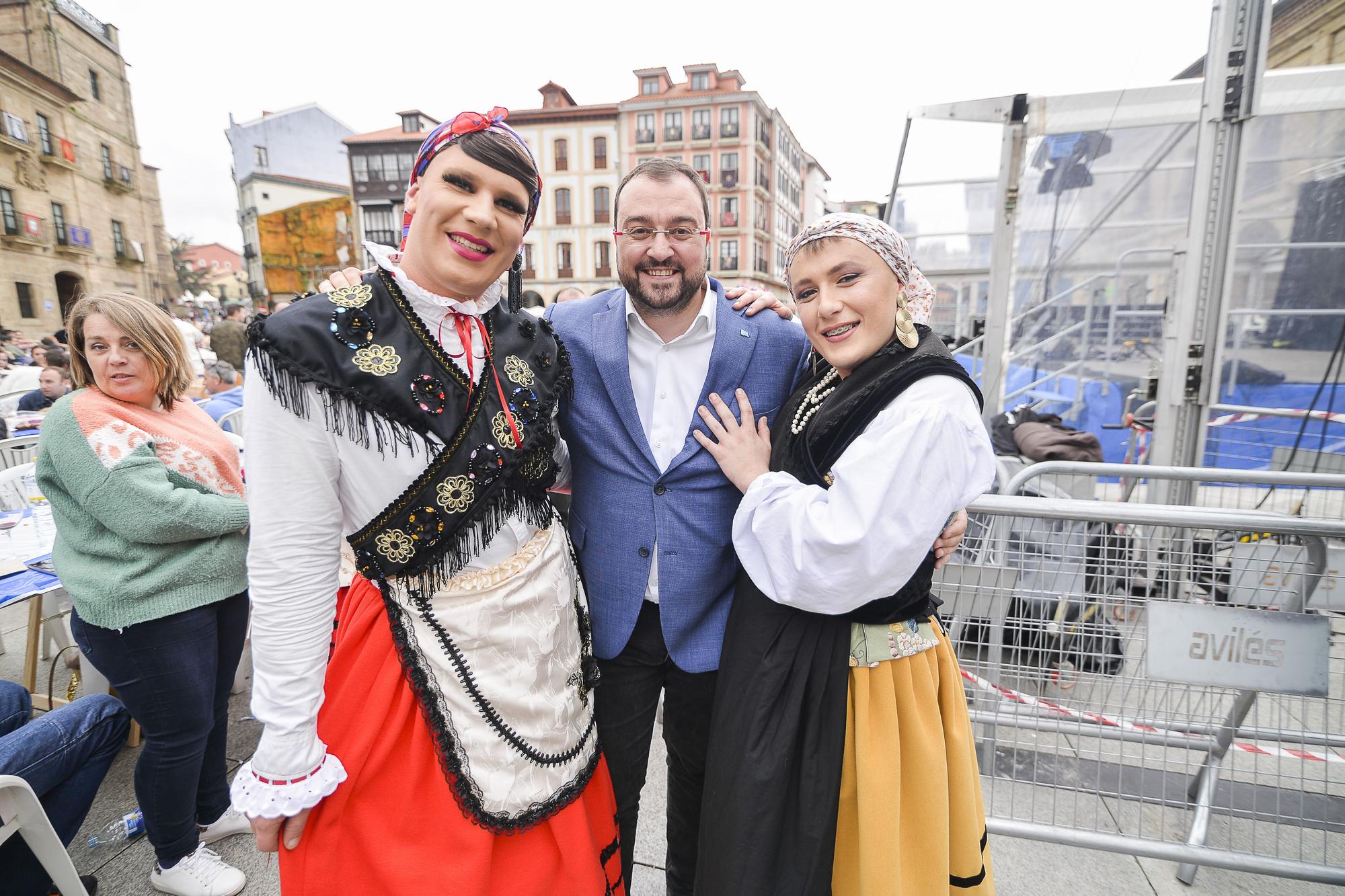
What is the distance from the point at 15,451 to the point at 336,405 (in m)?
5.88

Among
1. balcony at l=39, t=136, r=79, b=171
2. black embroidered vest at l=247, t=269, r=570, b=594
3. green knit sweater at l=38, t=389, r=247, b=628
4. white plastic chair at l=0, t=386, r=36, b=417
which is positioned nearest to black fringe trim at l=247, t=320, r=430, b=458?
black embroidered vest at l=247, t=269, r=570, b=594

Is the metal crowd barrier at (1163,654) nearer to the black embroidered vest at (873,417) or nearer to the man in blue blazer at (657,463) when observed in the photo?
the black embroidered vest at (873,417)

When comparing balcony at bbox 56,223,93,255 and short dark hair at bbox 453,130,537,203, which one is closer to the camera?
short dark hair at bbox 453,130,537,203

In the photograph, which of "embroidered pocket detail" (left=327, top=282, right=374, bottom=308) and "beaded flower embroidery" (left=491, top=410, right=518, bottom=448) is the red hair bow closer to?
"embroidered pocket detail" (left=327, top=282, right=374, bottom=308)

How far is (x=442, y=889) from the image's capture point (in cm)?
112

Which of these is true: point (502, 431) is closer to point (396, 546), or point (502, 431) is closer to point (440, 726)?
point (396, 546)

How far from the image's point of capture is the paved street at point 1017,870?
202cm

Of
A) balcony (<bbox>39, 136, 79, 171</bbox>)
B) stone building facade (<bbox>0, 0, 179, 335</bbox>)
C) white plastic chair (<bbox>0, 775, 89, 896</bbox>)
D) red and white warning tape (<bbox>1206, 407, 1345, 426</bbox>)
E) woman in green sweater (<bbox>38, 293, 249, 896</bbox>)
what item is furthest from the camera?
balcony (<bbox>39, 136, 79, 171</bbox>)

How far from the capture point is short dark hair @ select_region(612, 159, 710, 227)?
1.72 metres

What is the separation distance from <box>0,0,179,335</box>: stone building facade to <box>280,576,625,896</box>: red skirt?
79.4ft

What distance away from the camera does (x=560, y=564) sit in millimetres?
1382

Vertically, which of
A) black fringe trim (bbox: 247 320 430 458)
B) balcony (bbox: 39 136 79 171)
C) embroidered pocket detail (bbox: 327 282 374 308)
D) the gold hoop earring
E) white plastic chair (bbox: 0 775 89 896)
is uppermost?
balcony (bbox: 39 136 79 171)

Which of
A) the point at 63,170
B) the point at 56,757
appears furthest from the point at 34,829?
the point at 63,170

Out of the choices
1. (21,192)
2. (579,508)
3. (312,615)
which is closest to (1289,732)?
(579,508)
